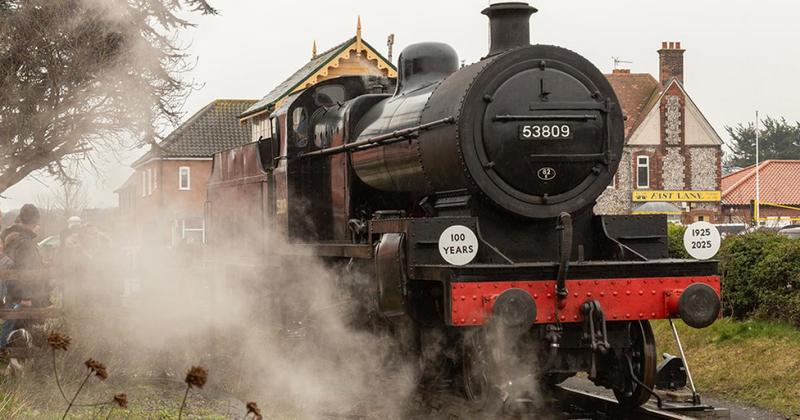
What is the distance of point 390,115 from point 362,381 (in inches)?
95.2

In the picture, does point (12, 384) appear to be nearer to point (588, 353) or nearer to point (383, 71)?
point (588, 353)

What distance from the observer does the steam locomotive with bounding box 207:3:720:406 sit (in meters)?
7.06

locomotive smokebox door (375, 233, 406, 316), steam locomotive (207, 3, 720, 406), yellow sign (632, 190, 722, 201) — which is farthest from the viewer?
yellow sign (632, 190, 722, 201)

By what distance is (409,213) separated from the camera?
8828mm

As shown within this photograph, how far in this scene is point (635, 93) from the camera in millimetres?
46625

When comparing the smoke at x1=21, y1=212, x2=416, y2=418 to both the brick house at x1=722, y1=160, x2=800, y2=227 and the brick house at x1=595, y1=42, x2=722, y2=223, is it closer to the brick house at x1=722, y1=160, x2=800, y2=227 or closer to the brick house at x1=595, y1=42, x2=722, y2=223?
the brick house at x1=595, y1=42, x2=722, y2=223

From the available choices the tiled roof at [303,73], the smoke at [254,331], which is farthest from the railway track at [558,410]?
the tiled roof at [303,73]

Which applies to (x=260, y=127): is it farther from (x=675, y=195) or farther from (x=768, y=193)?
(x=768, y=193)

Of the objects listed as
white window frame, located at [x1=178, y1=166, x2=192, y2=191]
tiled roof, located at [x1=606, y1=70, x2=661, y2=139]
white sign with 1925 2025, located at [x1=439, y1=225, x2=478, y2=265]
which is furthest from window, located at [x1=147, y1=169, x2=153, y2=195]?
white sign with 1925 2025, located at [x1=439, y1=225, x2=478, y2=265]

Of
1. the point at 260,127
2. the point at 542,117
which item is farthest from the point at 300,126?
the point at 260,127

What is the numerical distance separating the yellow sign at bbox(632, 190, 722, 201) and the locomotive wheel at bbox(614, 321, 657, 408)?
123ft

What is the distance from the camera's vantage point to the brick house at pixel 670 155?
44594 mm

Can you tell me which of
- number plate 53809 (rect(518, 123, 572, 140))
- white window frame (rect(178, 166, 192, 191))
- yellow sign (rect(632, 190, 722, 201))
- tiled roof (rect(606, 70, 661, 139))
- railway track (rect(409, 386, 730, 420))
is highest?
tiled roof (rect(606, 70, 661, 139))

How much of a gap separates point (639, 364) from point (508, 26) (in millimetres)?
2809
